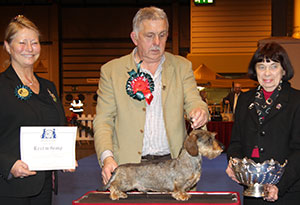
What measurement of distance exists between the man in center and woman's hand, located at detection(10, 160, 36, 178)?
0.44 metres

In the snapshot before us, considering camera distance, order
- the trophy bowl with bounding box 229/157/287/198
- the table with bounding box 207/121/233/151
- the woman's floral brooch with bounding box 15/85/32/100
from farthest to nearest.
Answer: the table with bounding box 207/121/233/151 < the woman's floral brooch with bounding box 15/85/32/100 < the trophy bowl with bounding box 229/157/287/198

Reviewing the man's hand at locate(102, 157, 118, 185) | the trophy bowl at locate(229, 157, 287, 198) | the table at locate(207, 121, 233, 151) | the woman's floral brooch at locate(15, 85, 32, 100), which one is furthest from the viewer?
the table at locate(207, 121, 233, 151)

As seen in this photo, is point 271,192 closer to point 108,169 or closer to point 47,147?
point 108,169

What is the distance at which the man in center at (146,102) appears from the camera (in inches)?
96.7

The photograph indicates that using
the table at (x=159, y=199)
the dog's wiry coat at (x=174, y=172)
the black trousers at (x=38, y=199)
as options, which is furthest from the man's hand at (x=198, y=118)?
the black trousers at (x=38, y=199)

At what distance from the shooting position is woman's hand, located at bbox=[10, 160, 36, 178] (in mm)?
2143

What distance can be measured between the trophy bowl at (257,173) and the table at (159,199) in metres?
0.12

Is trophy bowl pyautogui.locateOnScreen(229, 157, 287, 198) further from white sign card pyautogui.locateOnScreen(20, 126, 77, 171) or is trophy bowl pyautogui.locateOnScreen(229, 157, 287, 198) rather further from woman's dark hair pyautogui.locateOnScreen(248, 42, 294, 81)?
white sign card pyautogui.locateOnScreen(20, 126, 77, 171)

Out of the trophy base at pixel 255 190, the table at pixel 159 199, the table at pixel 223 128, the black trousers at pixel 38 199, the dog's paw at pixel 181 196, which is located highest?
the trophy base at pixel 255 190

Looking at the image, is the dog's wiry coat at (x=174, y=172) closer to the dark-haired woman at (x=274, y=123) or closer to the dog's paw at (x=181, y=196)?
the dog's paw at (x=181, y=196)

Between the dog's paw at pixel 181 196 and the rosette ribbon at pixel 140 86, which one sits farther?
the rosette ribbon at pixel 140 86

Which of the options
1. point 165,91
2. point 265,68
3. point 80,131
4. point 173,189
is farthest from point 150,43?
point 80,131

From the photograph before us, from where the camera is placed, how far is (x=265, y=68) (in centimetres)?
242

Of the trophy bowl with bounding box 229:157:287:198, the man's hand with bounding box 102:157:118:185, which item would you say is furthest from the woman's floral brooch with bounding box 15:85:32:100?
the trophy bowl with bounding box 229:157:287:198
